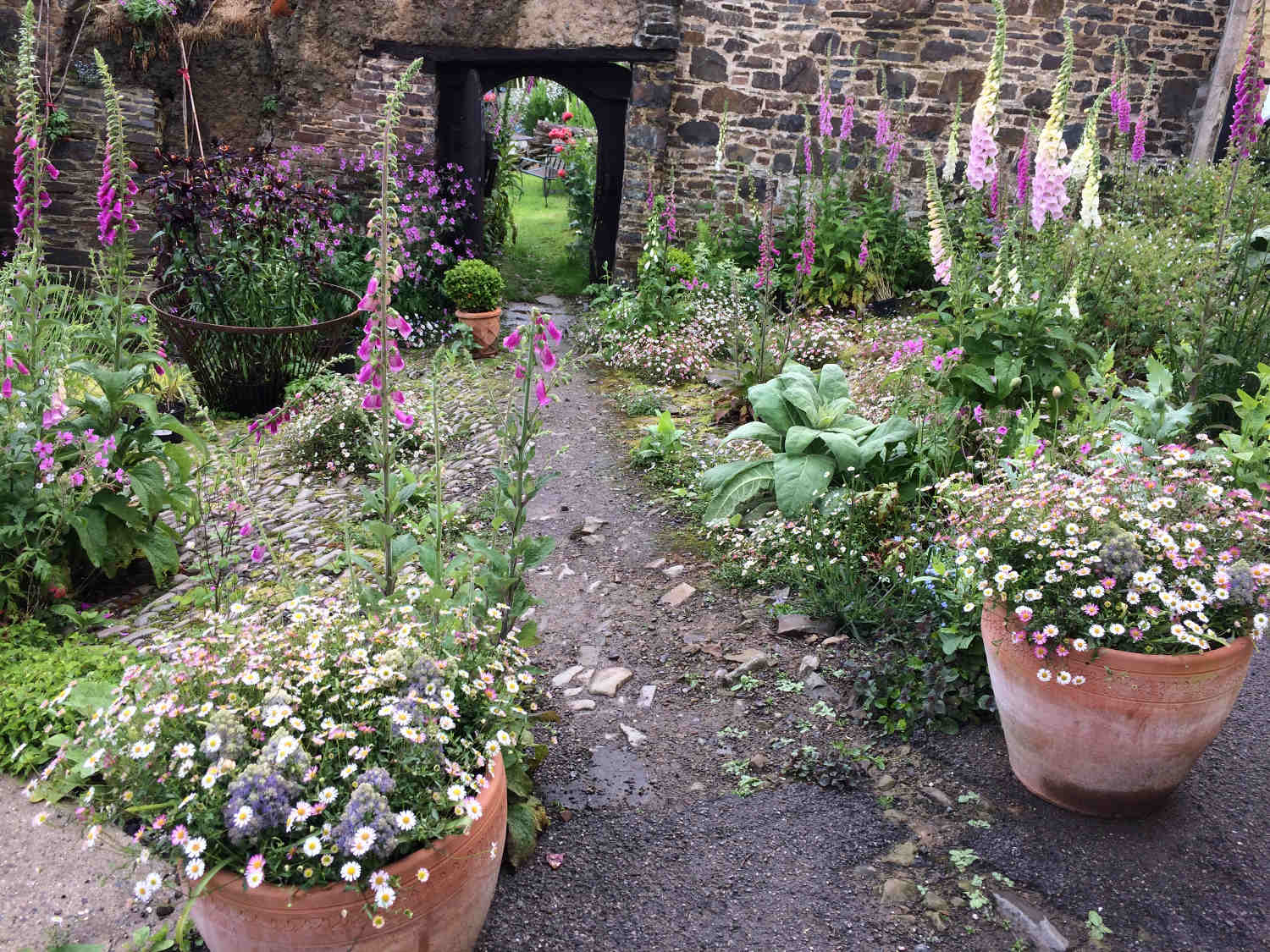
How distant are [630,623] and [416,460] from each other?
2.25m

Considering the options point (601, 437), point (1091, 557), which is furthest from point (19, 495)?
point (1091, 557)

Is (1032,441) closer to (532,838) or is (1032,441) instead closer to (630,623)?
(630,623)

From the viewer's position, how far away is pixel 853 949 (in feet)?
8.59

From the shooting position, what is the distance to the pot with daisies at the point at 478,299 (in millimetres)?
8844

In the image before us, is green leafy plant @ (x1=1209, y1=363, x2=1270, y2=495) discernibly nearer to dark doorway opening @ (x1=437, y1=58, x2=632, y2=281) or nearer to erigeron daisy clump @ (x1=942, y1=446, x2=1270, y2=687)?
erigeron daisy clump @ (x1=942, y1=446, x2=1270, y2=687)

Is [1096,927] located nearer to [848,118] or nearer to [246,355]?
[246,355]

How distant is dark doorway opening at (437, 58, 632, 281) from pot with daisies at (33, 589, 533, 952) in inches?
327

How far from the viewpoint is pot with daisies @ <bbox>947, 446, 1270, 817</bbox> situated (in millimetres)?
2727

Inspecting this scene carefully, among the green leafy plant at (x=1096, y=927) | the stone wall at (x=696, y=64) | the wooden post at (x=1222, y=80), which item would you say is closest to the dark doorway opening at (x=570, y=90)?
the stone wall at (x=696, y=64)

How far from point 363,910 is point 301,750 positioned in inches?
14.7

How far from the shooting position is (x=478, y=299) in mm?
8891

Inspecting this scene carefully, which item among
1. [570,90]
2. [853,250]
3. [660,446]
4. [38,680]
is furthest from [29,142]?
[853,250]

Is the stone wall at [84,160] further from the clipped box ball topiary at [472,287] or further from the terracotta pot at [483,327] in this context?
the terracotta pot at [483,327]

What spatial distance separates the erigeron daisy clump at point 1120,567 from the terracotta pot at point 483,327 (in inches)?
252
